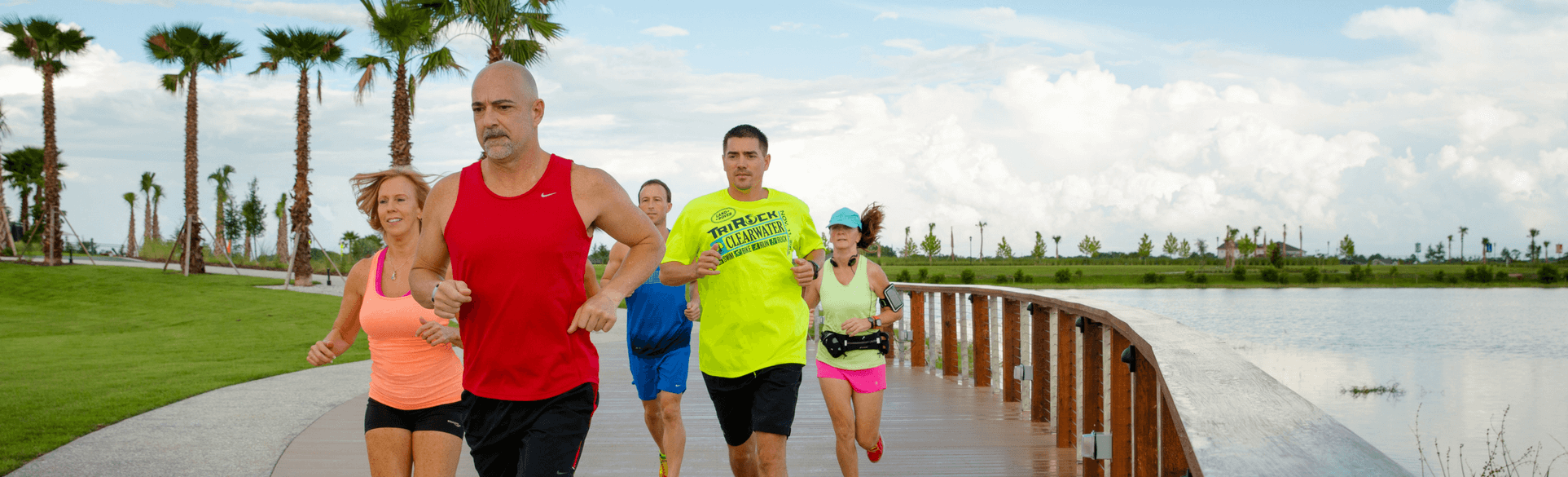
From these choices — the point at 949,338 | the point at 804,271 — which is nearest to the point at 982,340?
the point at 949,338

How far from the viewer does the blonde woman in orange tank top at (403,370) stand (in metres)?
3.31

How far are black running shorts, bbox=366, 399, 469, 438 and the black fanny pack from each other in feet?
6.69

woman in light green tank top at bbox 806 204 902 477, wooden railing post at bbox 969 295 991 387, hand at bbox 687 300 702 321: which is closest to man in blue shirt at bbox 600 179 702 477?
hand at bbox 687 300 702 321

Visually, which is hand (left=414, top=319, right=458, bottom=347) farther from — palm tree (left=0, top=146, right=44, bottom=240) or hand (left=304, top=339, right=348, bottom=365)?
palm tree (left=0, top=146, right=44, bottom=240)

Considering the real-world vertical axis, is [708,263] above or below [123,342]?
above

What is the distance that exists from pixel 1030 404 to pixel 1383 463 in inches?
236

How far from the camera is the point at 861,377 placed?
191 inches

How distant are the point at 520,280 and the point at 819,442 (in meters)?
4.14

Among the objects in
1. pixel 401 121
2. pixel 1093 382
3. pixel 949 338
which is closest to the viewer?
pixel 1093 382

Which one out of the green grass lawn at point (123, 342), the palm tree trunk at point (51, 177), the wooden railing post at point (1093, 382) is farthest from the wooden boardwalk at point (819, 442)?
the palm tree trunk at point (51, 177)

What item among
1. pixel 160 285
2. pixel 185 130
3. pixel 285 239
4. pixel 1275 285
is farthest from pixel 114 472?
pixel 1275 285

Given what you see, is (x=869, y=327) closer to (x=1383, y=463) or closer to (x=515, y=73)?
(x=515, y=73)

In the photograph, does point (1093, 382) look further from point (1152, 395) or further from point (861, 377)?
point (1152, 395)

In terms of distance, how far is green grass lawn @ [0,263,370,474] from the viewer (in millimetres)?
7797
